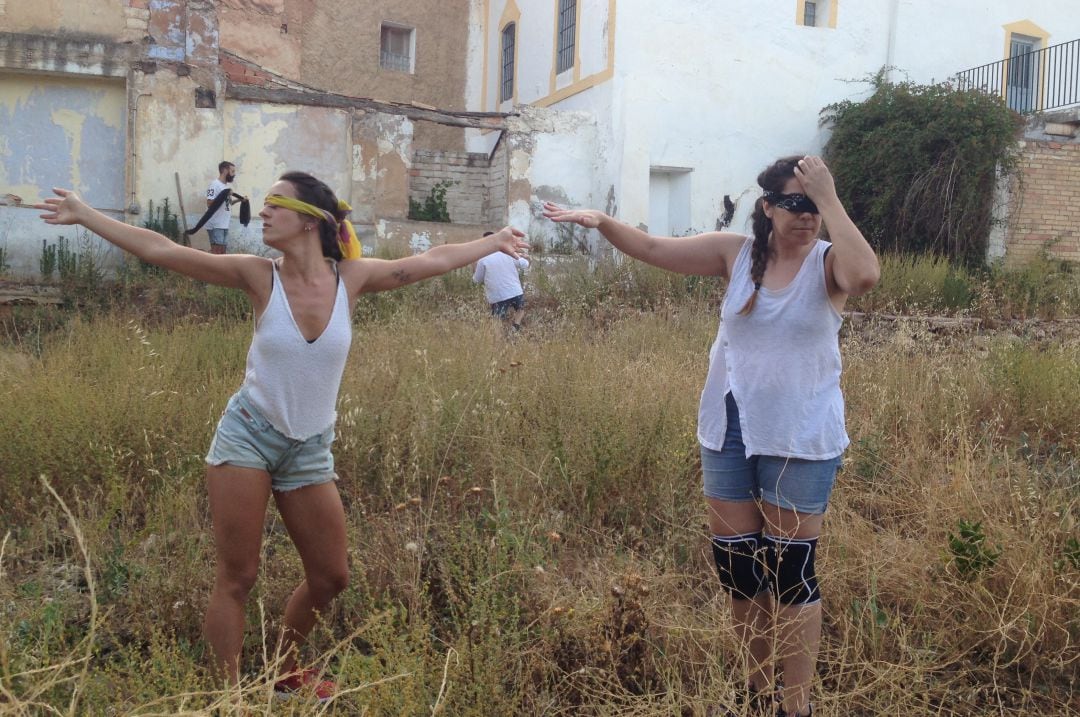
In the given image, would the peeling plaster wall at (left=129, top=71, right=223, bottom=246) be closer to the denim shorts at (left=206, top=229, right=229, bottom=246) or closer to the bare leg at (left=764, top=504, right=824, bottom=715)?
the denim shorts at (left=206, top=229, right=229, bottom=246)

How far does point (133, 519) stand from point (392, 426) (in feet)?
4.72

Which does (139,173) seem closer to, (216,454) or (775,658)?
(216,454)

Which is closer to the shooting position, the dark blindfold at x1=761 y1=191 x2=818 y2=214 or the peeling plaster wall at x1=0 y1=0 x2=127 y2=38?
the dark blindfold at x1=761 y1=191 x2=818 y2=214

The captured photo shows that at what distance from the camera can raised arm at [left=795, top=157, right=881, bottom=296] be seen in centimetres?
295

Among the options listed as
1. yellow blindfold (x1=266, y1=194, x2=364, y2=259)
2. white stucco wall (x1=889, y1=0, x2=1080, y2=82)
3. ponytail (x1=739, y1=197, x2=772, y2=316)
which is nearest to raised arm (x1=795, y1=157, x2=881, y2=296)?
ponytail (x1=739, y1=197, x2=772, y2=316)

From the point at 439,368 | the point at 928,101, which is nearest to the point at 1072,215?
the point at 928,101

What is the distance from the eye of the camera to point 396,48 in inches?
939

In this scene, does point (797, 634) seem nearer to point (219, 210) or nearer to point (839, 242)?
point (839, 242)

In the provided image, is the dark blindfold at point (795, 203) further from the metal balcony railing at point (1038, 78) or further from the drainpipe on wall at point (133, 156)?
the metal balcony railing at point (1038, 78)

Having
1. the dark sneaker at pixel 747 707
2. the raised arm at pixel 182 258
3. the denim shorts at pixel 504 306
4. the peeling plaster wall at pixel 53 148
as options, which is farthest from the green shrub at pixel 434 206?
the dark sneaker at pixel 747 707

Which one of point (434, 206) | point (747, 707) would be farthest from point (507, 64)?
point (747, 707)

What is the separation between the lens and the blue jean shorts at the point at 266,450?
3123mm

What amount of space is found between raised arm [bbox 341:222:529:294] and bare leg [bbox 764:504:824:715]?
152cm

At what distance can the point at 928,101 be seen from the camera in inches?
671
